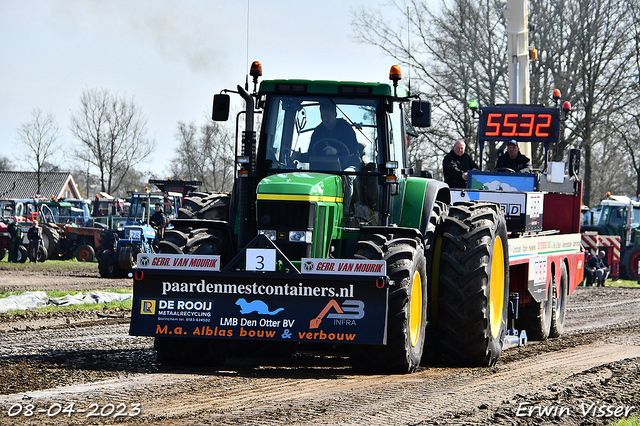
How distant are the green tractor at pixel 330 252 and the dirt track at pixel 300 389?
1.15ft

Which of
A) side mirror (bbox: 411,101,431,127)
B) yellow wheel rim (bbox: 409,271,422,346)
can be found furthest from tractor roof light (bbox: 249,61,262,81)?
yellow wheel rim (bbox: 409,271,422,346)

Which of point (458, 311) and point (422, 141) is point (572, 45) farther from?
point (458, 311)

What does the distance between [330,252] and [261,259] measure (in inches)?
31.6

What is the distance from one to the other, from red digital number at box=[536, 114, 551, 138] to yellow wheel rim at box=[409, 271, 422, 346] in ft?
28.3

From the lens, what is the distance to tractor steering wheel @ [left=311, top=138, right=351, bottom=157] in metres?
8.37

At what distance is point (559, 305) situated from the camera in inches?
501

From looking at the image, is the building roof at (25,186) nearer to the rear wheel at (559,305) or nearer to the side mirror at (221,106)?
the rear wheel at (559,305)

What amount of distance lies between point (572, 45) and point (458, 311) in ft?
98.1

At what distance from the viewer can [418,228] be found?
27.9 feet

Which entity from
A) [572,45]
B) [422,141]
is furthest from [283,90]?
[572,45]

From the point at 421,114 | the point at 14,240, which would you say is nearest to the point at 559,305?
the point at 421,114

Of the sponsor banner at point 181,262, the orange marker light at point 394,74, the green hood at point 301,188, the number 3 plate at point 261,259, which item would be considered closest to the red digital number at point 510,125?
the orange marker light at point 394,74

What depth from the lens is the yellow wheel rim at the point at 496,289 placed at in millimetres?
9242

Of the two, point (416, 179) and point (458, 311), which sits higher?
point (416, 179)
